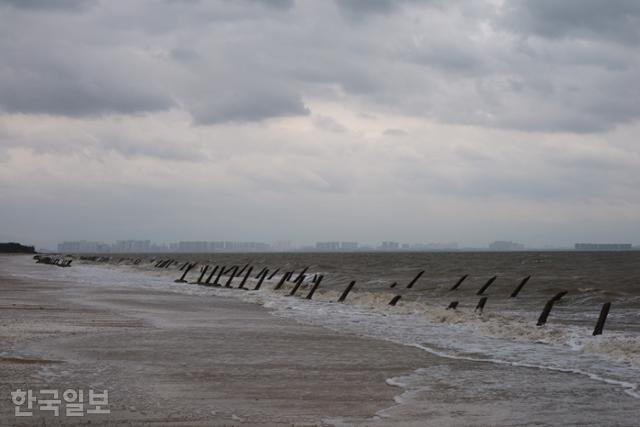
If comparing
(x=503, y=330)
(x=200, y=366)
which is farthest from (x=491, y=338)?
(x=200, y=366)

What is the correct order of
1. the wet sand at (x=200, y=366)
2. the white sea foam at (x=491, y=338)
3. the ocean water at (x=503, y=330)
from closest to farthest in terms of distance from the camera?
the wet sand at (x=200, y=366)
the ocean water at (x=503, y=330)
the white sea foam at (x=491, y=338)

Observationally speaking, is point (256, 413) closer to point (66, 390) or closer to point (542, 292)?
point (66, 390)

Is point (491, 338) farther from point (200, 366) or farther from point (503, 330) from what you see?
point (200, 366)

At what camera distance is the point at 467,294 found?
40.5 m

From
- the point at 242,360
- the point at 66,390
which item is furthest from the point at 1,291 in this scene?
the point at 66,390

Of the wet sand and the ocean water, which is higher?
the wet sand

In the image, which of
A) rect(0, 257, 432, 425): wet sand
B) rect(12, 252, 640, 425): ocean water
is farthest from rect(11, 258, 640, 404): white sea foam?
rect(0, 257, 432, 425): wet sand

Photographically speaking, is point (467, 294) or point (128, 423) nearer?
point (128, 423)

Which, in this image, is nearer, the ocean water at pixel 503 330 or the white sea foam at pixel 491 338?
the ocean water at pixel 503 330

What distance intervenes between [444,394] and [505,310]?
66.2 feet

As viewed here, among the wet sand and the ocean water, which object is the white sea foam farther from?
the wet sand

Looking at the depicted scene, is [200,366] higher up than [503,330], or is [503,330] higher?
[200,366]

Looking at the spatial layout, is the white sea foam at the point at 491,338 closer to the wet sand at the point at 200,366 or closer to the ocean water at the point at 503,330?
the ocean water at the point at 503,330

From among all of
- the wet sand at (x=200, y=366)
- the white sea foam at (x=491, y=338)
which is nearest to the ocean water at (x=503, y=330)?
the white sea foam at (x=491, y=338)
